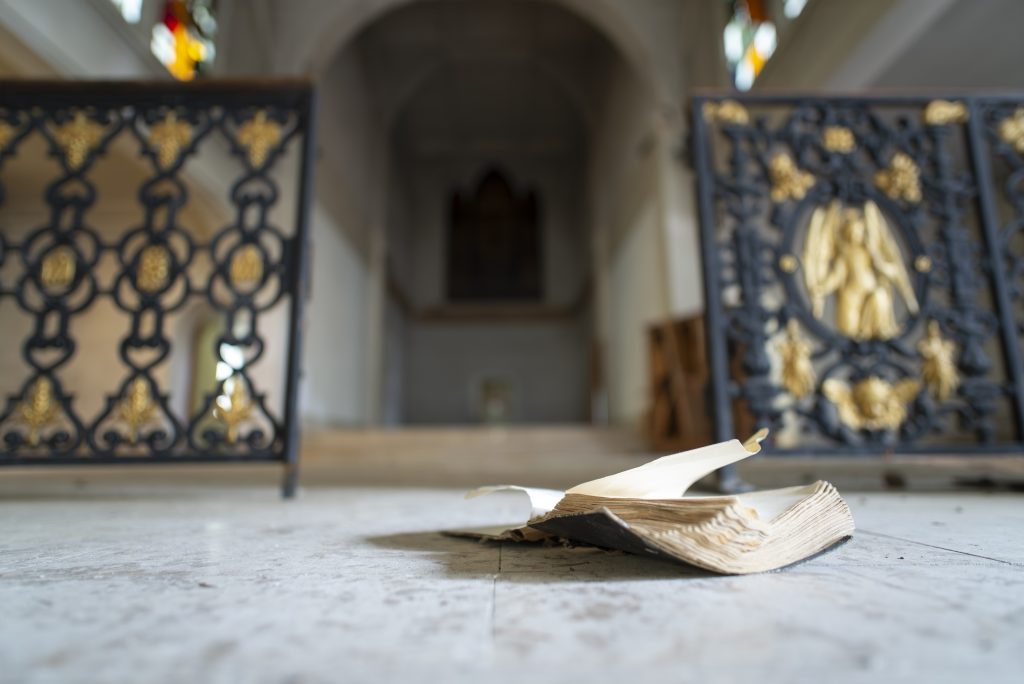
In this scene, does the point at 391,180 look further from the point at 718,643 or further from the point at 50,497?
the point at 718,643

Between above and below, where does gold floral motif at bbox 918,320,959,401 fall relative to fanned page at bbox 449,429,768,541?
above

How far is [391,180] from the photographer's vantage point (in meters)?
11.4

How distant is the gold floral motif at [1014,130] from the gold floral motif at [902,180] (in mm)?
436

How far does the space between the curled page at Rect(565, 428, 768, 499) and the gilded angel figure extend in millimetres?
1574

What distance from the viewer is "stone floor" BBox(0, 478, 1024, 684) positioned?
0.44 m

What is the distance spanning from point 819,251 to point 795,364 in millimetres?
467

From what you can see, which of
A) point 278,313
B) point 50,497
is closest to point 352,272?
point 278,313

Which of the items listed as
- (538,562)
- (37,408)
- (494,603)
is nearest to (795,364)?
(538,562)

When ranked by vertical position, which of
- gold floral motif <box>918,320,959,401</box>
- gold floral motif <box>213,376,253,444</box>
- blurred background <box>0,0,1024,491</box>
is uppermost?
blurred background <box>0,0,1024,491</box>

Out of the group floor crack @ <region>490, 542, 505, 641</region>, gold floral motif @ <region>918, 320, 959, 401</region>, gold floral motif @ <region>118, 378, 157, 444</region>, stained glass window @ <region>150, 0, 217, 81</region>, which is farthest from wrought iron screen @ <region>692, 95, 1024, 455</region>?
stained glass window @ <region>150, 0, 217, 81</region>

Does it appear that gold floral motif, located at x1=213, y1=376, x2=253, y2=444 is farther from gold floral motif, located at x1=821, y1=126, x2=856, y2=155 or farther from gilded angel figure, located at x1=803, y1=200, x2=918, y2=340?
gold floral motif, located at x1=821, y1=126, x2=856, y2=155

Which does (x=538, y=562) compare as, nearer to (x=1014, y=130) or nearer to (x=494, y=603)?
(x=494, y=603)

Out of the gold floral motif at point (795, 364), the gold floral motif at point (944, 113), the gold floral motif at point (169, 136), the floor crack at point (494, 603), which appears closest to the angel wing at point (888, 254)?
the gold floral motif at point (795, 364)

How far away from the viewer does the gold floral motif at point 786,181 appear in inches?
88.7
